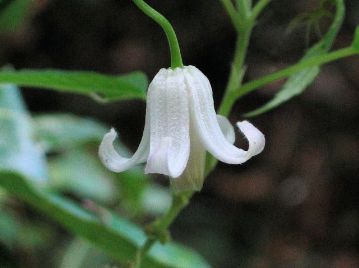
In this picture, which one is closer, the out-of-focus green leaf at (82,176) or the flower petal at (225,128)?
the flower petal at (225,128)

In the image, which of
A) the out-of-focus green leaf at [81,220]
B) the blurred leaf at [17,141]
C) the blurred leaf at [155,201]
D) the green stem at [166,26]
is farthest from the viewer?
the blurred leaf at [155,201]

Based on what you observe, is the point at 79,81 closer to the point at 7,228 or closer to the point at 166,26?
the point at 166,26

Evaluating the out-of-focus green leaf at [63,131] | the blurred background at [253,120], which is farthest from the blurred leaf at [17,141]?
the blurred background at [253,120]

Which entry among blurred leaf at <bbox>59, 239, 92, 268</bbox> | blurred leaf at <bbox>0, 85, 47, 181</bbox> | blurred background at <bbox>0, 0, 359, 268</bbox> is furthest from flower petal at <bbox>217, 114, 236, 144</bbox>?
blurred background at <bbox>0, 0, 359, 268</bbox>

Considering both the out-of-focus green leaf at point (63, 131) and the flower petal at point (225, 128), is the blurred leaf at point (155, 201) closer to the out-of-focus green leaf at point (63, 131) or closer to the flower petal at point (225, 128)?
the out-of-focus green leaf at point (63, 131)

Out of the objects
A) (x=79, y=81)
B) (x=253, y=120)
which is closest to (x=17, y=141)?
(x=79, y=81)

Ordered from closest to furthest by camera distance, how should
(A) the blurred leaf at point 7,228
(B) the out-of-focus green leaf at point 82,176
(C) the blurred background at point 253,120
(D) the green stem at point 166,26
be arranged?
(D) the green stem at point 166,26, (A) the blurred leaf at point 7,228, (B) the out-of-focus green leaf at point 82,176, (C) the blurred background at point 253,120

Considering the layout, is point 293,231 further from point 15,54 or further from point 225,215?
point 15,54
